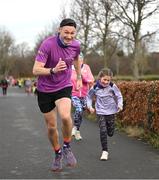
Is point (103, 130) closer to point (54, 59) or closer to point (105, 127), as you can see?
point (105, 127)

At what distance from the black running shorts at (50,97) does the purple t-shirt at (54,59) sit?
53 millimetres

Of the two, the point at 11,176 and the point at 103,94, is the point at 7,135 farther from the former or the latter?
the point at 11,176

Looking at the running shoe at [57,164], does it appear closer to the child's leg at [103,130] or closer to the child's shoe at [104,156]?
the child's shoe at [104,156]

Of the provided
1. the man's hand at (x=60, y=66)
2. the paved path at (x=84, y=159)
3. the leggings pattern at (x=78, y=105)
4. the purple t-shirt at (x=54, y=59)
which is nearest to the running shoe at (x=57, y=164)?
the paved path at (x=84, y=159)

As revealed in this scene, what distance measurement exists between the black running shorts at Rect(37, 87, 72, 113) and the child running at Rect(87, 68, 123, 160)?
143cm

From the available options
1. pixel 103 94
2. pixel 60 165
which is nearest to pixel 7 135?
pixel 103 94

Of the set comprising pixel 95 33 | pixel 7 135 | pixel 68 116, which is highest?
pixel 95 33

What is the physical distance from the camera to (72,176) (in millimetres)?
6012

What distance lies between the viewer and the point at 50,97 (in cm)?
618

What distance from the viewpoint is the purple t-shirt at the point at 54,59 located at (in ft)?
19.7

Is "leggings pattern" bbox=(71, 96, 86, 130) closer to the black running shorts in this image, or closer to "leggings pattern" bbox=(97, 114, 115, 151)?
"leggings pattern" bbox=(97, 114, 115, 151)

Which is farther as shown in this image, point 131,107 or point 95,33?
point 95,33

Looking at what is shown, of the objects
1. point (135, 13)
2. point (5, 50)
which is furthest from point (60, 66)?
point (5, 50)

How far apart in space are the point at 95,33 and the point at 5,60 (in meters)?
65.9
